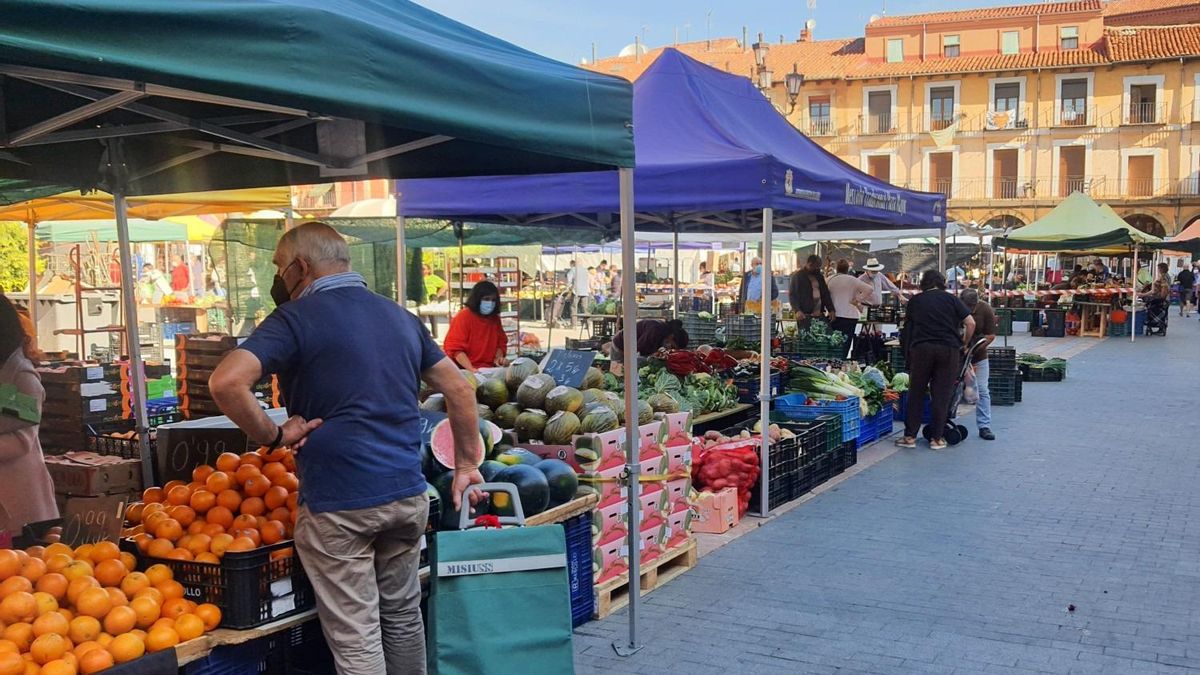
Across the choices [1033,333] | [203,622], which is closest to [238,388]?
[203,622]

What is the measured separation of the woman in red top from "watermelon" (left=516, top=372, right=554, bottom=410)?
5.70 feet

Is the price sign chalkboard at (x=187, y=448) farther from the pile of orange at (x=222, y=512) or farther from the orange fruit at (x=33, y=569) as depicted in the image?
the orange fruit at (x=33, y=569)

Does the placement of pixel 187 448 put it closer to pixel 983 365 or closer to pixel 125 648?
pixel 125 648

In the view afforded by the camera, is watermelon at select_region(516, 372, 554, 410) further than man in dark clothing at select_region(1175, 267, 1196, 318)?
No

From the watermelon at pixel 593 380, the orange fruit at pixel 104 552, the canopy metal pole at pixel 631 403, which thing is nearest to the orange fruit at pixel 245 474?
the orange fruit at pixel 104 552

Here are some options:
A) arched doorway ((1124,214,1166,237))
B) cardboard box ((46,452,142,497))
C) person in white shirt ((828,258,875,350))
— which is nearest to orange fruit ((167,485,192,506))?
cardboard box ((46,452,142,497))

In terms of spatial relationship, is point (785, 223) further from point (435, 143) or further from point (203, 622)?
point (203, 622)

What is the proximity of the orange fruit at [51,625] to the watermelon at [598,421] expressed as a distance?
9.72 feet

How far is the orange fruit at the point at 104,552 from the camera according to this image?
3.26m

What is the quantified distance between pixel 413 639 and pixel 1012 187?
53.3 meters

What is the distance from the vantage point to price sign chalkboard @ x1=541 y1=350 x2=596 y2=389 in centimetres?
600

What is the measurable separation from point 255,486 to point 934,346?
735 centimetres

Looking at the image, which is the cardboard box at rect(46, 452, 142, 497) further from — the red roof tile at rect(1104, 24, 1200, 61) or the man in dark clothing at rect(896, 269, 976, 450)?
the red roof tile at rect(1104, 24, 1200, 61)

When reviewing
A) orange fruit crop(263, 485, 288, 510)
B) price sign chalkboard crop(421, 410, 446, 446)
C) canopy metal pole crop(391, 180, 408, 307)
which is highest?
canopy metal pole crop(391, 180, 408, 307)
